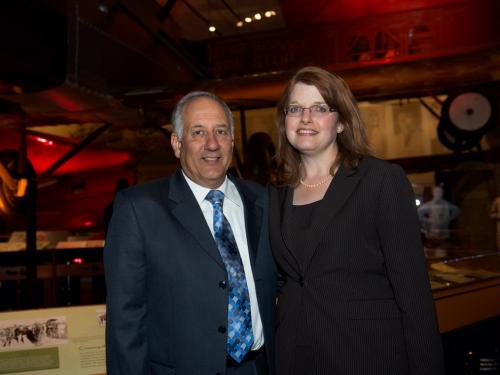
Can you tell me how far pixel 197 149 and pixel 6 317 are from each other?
1257mm

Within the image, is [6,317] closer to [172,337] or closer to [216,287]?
[172,337]

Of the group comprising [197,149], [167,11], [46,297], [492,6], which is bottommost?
[46,297]

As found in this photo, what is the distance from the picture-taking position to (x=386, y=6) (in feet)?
31.2

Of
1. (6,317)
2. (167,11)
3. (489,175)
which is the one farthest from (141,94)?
(489,175)

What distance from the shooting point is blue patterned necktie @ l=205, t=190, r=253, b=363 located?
5.89 ft

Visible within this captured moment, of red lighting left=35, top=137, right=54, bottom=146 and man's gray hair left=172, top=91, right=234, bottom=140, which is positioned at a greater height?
red lighting left=35, top=137, right=54, bottom=146

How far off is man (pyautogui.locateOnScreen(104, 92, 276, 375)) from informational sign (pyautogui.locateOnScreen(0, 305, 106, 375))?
67 cm

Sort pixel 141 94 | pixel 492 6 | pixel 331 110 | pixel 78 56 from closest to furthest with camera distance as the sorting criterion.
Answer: pixel 331 110
pixel 78 56
pixel 141 94
pixel 492 6

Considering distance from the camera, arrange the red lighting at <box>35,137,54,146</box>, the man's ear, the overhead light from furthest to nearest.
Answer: the red lighting at <box>35,137,54,146</box> < the overhead light < the man's ear

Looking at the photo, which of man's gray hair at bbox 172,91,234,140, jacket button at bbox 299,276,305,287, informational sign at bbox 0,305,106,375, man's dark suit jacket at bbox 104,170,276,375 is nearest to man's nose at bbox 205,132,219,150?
man's gray hair at bbox 172,91,234,140

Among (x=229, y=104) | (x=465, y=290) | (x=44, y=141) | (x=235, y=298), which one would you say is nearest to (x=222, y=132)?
(x=235, y=298)

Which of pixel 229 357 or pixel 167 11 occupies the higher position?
pixel 167 11

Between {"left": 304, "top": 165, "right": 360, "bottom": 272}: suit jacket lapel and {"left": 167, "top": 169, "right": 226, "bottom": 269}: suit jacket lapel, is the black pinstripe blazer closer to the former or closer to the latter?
{"left": 304, "top": 165, "right": 360, "bottom": 272}: suit jacket lapel

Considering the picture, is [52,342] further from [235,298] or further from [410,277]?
[410,277]
